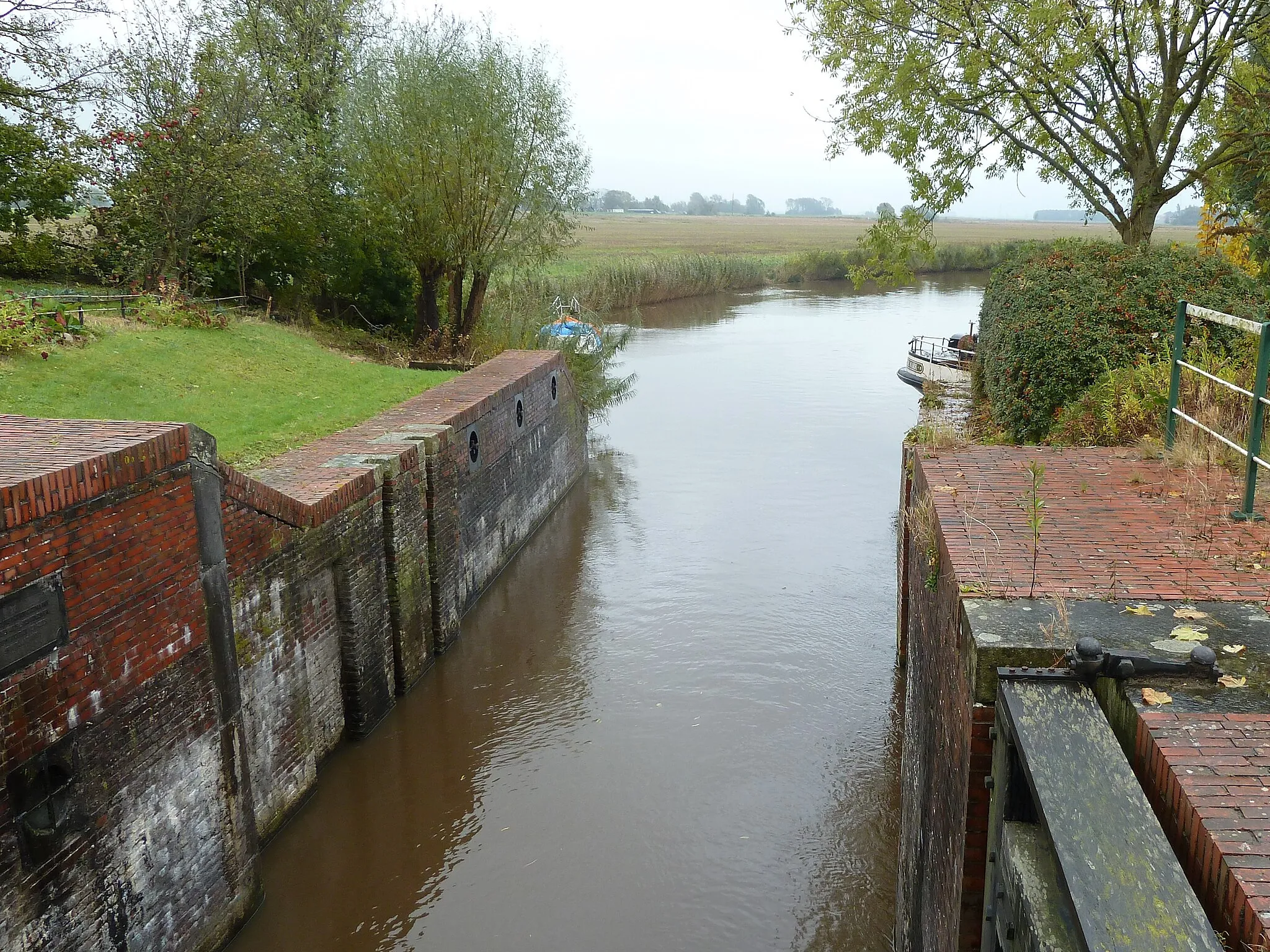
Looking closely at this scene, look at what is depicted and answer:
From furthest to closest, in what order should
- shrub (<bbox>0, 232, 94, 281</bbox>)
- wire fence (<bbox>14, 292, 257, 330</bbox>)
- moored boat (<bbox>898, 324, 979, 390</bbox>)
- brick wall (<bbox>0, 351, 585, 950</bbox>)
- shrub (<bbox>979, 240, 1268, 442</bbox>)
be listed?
1. moored boat (<bbox>898, 324, 979, 390</bbox>)
2. shrub (<bbox>0, 232, 94, 281</bbox>)
3. wire fence (<bbox>14, 292, 257, 330</bbox>)
4. shrub (<bbox>979, 240, 1268, 442</bbox>)
5. brick wall (<bbox>0, 351, 585, 950</bbox>)

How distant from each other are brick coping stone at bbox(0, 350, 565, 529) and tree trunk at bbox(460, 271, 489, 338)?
253 inches

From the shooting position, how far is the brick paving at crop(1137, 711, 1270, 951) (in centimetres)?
273

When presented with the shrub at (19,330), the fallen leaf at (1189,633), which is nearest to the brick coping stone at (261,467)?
the shrub at (19,330)

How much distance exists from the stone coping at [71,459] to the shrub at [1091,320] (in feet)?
25.8

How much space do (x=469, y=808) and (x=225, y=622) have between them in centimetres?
311

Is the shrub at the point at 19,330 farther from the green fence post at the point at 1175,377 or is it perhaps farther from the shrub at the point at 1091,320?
the green fence post at the point at 1175,377

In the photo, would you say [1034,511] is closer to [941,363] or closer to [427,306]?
[941,363]

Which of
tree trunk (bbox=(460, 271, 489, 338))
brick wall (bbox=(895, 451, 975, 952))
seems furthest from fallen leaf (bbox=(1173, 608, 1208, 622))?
tree trunk (bbox=(460, 271, 489, 338))

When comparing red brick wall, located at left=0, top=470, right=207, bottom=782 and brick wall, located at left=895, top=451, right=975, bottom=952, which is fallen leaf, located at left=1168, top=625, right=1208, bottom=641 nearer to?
brick wall, located at left=895, top=451, right=975, bottom=952

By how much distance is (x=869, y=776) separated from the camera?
921cm

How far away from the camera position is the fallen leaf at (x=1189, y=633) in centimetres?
409

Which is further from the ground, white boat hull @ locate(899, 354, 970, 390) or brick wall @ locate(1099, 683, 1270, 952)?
brick wall @ locate(1099, 683, 1270, 952)

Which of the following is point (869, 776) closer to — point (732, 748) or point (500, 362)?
point (732, 748)

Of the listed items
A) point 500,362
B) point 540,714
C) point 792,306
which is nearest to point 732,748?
point 540,714
